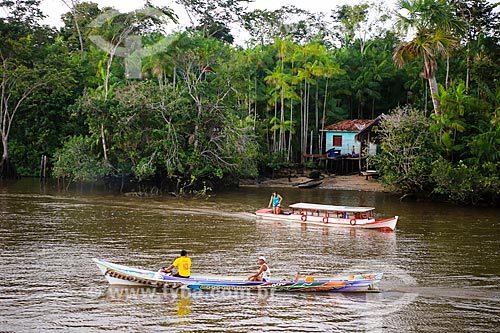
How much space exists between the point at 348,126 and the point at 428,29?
1421 cm

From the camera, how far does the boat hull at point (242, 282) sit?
621 inches

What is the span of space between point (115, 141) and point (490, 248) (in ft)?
74.7

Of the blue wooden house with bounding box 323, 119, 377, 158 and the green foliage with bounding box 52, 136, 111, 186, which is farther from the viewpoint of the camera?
the blue wooden house with bounding box 323, 119, 377, 158

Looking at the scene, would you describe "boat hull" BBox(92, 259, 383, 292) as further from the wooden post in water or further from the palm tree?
the wooden post in water

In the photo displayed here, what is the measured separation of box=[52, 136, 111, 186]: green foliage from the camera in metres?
36.7

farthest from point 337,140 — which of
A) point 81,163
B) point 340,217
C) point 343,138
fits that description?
point 340,217

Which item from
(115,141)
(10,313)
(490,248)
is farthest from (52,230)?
(490,248)

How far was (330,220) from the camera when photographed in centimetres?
2645

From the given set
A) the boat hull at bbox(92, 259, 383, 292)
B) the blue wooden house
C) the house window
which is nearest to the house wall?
the blue wooden house

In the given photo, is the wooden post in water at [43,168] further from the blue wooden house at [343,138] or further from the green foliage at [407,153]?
the green foliage at [407,153]

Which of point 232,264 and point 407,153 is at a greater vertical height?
point 407,153

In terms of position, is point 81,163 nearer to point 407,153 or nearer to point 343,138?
point 407,153

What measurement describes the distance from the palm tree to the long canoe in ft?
42.9

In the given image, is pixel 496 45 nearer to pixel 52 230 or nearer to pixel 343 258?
pixel 343 258
